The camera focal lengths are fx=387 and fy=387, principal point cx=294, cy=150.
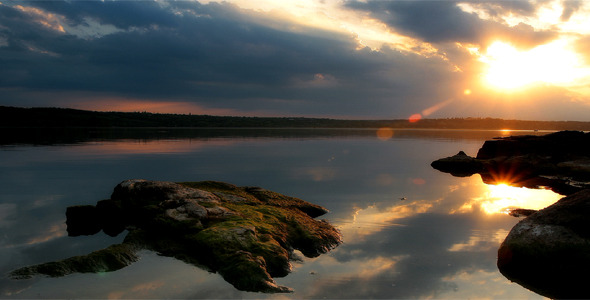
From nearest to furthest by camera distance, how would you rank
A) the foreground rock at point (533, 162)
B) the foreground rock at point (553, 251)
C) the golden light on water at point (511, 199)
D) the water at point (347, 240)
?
the water at point (347, 240) → the foreground rock at point (553, 251) → the golden light on water at point (511, 199) → the foreground rock at point (533, 162)

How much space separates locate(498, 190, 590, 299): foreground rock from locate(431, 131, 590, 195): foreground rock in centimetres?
1674

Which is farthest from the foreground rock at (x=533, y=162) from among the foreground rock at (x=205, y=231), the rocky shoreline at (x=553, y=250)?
the foreground rock at (x=205, y=231)

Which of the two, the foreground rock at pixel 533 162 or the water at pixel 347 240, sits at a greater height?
the foreground rock at pixel 533 162

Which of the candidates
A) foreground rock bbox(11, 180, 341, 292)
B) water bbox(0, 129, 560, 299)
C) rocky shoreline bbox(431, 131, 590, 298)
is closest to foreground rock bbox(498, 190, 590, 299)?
rocky shoreline bbox(431, 131, 590, 298)

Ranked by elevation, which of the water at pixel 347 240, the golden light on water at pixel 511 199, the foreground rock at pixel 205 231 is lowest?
the water at pixel 347 240

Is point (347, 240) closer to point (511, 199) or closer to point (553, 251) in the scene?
point (553, 251)

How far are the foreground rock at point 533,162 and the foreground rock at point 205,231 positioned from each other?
19.9m

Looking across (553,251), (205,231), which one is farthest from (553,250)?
(205,231)

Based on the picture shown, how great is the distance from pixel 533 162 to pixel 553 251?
26545mm

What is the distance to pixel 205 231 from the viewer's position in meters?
11.0

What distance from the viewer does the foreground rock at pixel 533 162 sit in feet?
91.7

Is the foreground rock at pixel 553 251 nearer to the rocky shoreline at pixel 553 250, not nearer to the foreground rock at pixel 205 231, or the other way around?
the rocky shoreline at pixel 553 250

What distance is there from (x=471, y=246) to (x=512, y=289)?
10.8ft

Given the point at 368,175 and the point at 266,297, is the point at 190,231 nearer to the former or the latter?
the point at 266,297
